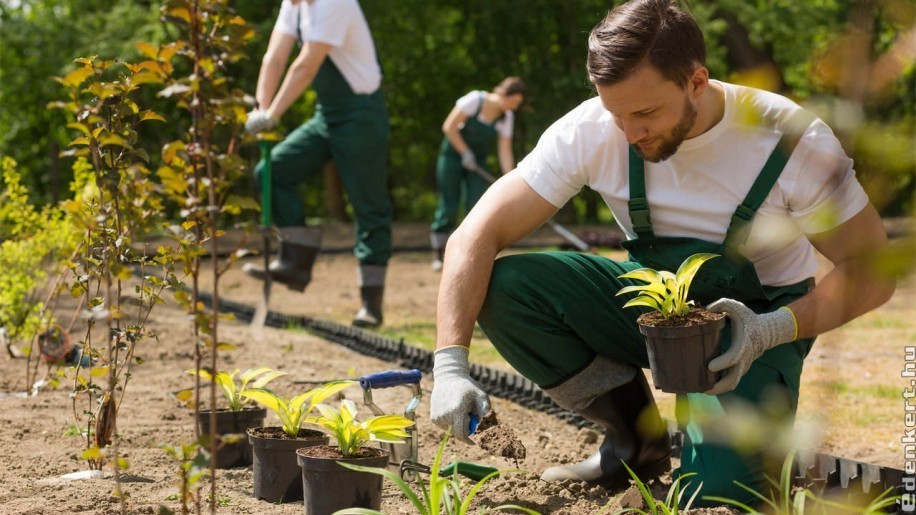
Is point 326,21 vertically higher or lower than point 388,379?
higher

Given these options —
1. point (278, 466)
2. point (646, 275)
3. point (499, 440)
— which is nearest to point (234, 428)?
point (278, 466)

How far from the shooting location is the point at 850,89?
784 mm

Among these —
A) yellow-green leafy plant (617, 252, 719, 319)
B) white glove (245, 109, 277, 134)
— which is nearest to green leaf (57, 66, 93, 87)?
yellow-green leafy plant (617, 252, 719, 319)

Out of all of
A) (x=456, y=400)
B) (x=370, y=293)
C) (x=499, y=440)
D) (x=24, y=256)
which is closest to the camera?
(x=499, y=440)

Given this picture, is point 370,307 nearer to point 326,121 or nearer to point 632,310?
point 326,121

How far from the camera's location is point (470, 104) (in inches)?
382

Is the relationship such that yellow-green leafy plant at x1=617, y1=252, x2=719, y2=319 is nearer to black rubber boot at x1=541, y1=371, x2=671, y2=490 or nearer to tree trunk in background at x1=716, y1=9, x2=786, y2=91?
black rubber boot at x1=541, y1=371, x2=671, y2=490

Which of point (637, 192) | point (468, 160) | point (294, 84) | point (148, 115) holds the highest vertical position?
point (294, 84)

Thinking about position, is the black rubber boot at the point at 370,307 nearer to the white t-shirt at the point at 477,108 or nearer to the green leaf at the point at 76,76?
the white t-shirt at the point at 477,108

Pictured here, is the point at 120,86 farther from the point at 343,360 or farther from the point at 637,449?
the point at 343,360

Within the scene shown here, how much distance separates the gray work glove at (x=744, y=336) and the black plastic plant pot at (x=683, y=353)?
37 millimetres

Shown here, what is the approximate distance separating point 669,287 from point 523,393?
6.59ft

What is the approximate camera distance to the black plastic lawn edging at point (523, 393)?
110 inches

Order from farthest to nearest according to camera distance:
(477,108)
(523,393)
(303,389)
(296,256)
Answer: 1. (477,108)
2. (296,256)
3. (523,393)
4. (303,389)
